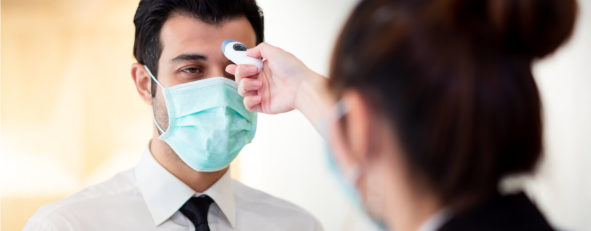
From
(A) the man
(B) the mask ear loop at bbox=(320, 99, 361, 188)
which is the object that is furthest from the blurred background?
(B) the mask ear loop at bbox=(320, 99, 361, 188)

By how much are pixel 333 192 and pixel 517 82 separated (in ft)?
6.87

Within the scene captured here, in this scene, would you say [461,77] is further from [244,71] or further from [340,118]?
[244,71]

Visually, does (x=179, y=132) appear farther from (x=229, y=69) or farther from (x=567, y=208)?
(x=567, y=208)

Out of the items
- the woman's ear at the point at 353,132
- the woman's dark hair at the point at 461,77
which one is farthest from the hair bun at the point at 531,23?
the woman's ear at the point at 353,132

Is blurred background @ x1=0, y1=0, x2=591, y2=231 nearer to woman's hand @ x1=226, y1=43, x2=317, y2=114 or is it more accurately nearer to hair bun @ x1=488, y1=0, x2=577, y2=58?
woman's hand @ x1=226, y1=43, x2=317, y2=114

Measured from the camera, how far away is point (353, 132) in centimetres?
77

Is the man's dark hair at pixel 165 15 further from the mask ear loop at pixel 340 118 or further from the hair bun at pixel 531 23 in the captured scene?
the hair bun at pixel 531 23

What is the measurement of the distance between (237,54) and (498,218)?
96cm

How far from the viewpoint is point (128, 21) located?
263 centimetres

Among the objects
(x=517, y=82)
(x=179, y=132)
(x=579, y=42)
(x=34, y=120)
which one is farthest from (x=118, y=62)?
(x=517, y=82)

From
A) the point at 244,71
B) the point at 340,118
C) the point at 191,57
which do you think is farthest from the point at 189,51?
the point at 340,118

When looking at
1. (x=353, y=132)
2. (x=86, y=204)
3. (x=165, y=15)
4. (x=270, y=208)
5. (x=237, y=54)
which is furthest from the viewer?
(x=270, y=208)

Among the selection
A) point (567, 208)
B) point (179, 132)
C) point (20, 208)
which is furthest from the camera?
point (567, 208)

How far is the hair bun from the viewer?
2.18 ft
